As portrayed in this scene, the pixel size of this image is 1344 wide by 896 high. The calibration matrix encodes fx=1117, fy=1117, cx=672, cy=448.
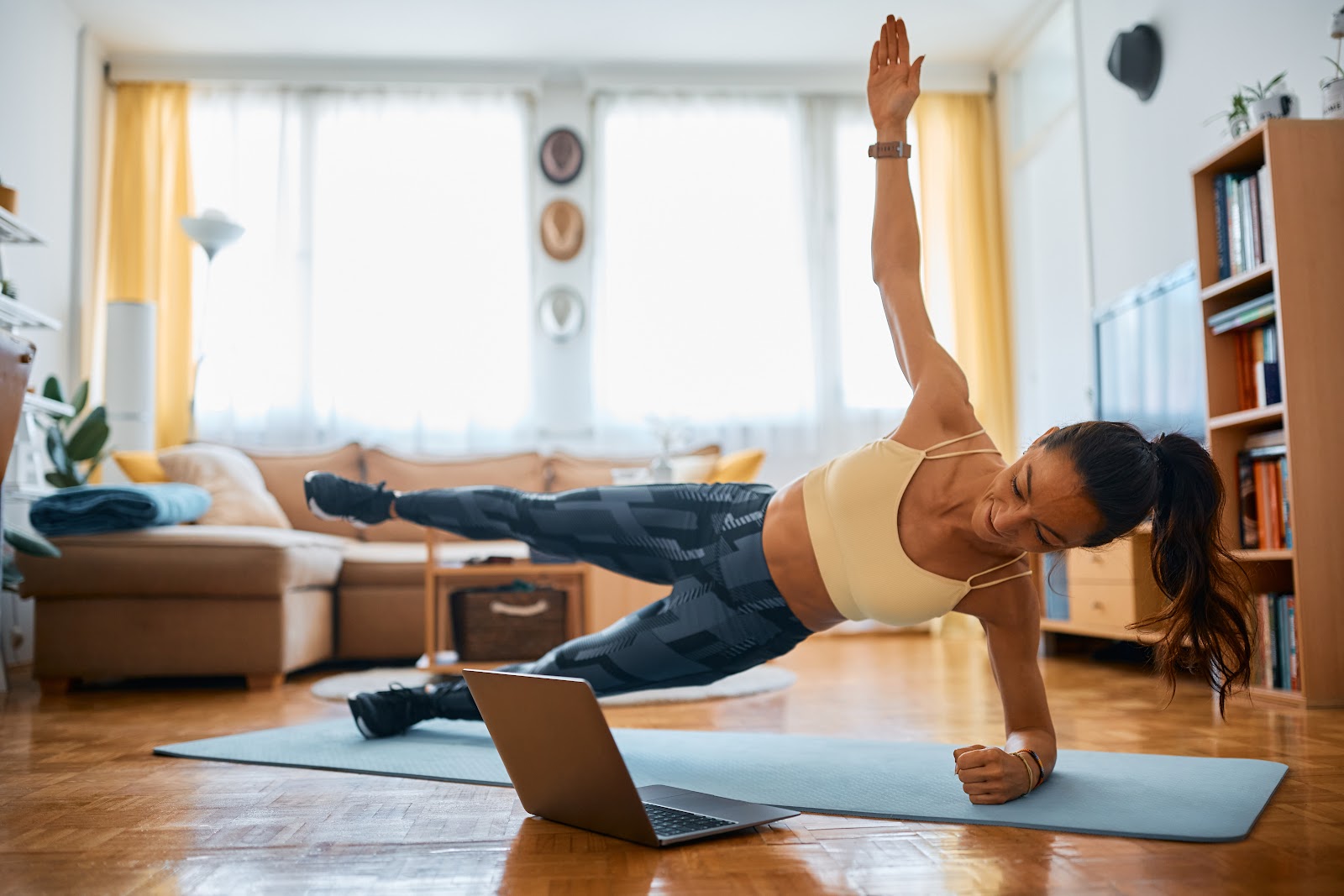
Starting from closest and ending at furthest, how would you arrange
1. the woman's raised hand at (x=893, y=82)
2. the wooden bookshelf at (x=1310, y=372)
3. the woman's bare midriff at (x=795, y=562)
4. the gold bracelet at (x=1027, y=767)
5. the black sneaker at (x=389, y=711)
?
the gold bracelet at (x=1027, y=767) < the woman's bare midriff at (x=795, y=562) < the woman's raised hand at (x=893, y=82) < the black sneaker at (x=389, y=711) < the wooden bookshelf at (x=1310, y=372)

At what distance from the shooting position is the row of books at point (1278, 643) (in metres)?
2.82

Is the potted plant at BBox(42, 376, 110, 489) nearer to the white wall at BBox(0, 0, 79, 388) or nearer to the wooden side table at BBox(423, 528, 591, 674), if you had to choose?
the white wall at BBox(0, 0, 79, 388)

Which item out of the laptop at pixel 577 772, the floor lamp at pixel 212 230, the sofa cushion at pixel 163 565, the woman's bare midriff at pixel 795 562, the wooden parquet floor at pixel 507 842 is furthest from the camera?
the floor lamp at pixel 212 230

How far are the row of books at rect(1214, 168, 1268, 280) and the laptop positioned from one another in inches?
90.0

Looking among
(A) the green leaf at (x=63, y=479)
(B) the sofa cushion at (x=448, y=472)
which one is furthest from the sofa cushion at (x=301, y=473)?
(A) the green leaf at (x=63, y=479)

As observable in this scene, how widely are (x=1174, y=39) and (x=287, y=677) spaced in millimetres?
3904

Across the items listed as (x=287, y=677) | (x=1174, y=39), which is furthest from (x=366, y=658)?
(x=1174, y=39)

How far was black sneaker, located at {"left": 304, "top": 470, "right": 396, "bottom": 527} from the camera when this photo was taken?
2102 mm

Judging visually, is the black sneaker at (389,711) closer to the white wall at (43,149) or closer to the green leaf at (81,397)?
the green leaf at (81,397)

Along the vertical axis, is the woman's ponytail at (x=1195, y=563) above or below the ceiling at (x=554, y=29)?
below

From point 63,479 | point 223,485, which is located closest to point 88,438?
point 63,479

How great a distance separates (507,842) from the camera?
4.66 feet

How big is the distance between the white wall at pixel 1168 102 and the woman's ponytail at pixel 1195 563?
229 cm

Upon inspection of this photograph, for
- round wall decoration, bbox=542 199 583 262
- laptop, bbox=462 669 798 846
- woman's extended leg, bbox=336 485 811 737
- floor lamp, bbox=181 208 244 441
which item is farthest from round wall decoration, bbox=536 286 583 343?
laptop, bbox=462 669 798 846
